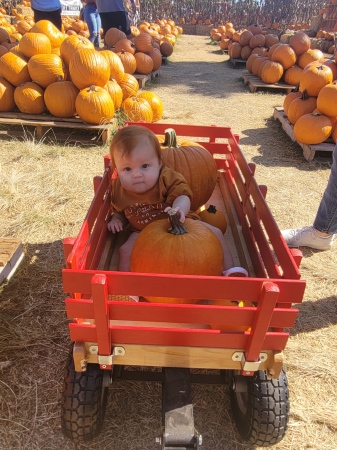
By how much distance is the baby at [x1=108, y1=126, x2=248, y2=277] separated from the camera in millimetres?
1931

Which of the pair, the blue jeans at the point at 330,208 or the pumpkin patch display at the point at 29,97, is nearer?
the blue jeans at the point at 330,208

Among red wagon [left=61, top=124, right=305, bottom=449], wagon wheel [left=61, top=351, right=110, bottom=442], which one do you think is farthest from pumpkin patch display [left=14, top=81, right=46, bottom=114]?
wagon wheel [left=61, top=351, right=110, bottom=442]

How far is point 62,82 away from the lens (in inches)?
197

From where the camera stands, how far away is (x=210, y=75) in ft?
36.7

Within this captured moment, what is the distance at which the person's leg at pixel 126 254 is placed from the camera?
2.02 meters

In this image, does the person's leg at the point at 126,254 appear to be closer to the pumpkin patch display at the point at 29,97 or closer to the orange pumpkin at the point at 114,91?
the orange pumpkin at the point at 114,91

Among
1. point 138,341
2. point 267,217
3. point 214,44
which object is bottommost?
point 214,44

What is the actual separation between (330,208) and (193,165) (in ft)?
4.13

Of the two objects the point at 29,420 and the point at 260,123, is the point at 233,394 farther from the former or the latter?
the point at 260,123

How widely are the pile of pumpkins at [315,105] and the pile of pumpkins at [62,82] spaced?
230 cm

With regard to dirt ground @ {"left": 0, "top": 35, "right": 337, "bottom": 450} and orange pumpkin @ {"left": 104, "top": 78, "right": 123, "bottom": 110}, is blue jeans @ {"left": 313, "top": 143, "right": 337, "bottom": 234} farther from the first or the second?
orange pumpkin @ {"left": 104, "top": 78, "right": 123, "bottom": 110}

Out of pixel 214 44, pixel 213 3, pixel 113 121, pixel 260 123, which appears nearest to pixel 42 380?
pixel 113 121

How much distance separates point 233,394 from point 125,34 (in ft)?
28.8

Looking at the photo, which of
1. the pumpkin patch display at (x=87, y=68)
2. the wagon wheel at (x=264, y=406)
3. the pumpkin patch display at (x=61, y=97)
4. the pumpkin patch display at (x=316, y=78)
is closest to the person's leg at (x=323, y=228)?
the wagon wheel at (x=264, y=406)
